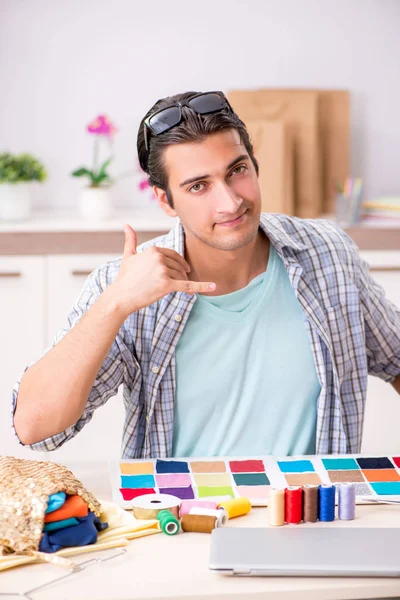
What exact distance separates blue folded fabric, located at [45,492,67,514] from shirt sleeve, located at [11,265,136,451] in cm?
38

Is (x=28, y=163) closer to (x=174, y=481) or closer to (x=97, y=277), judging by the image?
(x=97, y=277)

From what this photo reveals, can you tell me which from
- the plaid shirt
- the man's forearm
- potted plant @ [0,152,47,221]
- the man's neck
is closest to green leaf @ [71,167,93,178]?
potted plant @ [0,152,47,221]

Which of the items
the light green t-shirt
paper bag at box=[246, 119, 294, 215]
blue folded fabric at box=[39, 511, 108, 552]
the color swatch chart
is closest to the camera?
blue folded fabric at box=[39, 511, 108, 552]

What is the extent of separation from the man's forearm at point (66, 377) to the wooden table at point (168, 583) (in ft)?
1.28

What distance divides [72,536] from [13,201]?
77.3 inches

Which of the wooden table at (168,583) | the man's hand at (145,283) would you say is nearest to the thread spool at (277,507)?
the wooden table at (168,583)

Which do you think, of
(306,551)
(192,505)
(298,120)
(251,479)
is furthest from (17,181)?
(306,551)

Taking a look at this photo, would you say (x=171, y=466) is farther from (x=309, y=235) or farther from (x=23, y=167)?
(x=23, y=167)

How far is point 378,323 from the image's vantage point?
1.87 metres

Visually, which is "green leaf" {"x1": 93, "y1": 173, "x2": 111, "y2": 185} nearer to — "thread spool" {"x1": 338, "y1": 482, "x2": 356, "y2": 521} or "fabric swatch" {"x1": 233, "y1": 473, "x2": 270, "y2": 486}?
"fabric swatch" {"x1": 233, "y1": 473, "x2": 270, "y2": 486}

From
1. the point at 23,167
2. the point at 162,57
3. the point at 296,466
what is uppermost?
the point at 162,57

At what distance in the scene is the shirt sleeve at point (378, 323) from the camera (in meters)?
1.86

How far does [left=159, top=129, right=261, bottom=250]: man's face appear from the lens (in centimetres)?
168

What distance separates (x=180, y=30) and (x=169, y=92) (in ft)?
0.71
